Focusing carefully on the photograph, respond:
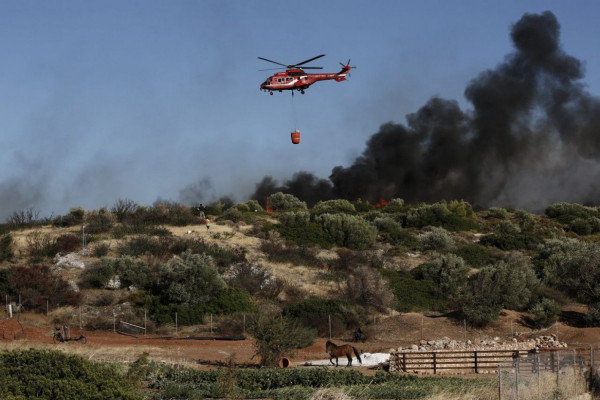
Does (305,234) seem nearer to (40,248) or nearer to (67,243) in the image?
(67,243)

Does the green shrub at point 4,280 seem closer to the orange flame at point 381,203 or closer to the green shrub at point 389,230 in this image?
the green shrub at point 389,230

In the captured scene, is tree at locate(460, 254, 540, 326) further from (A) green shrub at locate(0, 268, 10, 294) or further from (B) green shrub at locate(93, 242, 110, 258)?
(A) green shrub at locate(0, 268, 10, 294)

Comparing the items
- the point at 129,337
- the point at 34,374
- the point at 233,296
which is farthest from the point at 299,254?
the point at 34,374

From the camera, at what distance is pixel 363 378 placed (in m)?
23.9

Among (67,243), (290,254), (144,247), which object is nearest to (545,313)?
(290,254)

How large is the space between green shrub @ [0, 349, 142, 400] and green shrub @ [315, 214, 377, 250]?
4862 centimetres

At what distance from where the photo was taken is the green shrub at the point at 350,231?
2493 inches

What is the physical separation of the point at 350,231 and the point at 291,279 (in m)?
13.9

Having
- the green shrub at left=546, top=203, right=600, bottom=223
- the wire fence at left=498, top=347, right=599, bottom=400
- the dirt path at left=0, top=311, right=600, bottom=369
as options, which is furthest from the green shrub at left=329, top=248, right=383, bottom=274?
the green shrub at left=546, top=203, right=600, bottom=223

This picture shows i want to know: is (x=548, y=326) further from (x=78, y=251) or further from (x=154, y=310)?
(x=78, y=251)

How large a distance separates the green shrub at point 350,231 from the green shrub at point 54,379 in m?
48.6

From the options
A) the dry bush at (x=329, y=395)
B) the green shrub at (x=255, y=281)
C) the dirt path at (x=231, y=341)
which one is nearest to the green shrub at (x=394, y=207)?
the green shrub at (x=255, y=281)

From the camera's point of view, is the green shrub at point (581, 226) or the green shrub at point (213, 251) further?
the green shrub at point (581, 226)

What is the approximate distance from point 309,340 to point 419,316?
8438 mm
